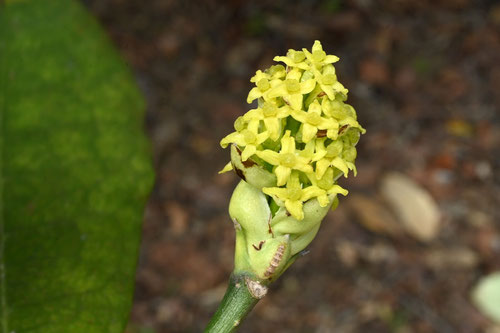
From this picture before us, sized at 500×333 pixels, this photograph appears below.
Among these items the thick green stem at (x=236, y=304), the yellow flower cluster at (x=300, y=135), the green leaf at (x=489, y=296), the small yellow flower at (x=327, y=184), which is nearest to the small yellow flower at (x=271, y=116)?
the yellow flower cluster at (x=300, y=135)

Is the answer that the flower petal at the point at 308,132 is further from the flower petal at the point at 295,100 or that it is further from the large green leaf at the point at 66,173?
the large green leaf at the point at 66,173

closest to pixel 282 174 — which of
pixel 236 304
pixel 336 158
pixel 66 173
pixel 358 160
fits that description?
pixel 336 158

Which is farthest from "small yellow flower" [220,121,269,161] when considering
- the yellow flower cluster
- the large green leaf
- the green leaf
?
the green leaf

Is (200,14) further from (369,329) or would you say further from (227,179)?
(369,329)

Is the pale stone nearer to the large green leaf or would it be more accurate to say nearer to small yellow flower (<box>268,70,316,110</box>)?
the large green leaf

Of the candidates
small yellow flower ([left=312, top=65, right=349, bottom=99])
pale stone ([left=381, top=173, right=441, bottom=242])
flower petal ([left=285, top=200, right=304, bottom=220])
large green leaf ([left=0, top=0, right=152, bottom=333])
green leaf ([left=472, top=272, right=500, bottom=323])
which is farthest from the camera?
pale stone ([left=381, top=173, right=441, bottom=242])

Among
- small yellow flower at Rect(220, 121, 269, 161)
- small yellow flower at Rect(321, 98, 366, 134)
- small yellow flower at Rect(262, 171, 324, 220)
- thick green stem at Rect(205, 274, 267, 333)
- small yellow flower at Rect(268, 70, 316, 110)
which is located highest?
small yellow flower at Rect(268, 70, 316, 110)

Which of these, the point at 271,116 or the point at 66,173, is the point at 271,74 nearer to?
the point at 271,116
